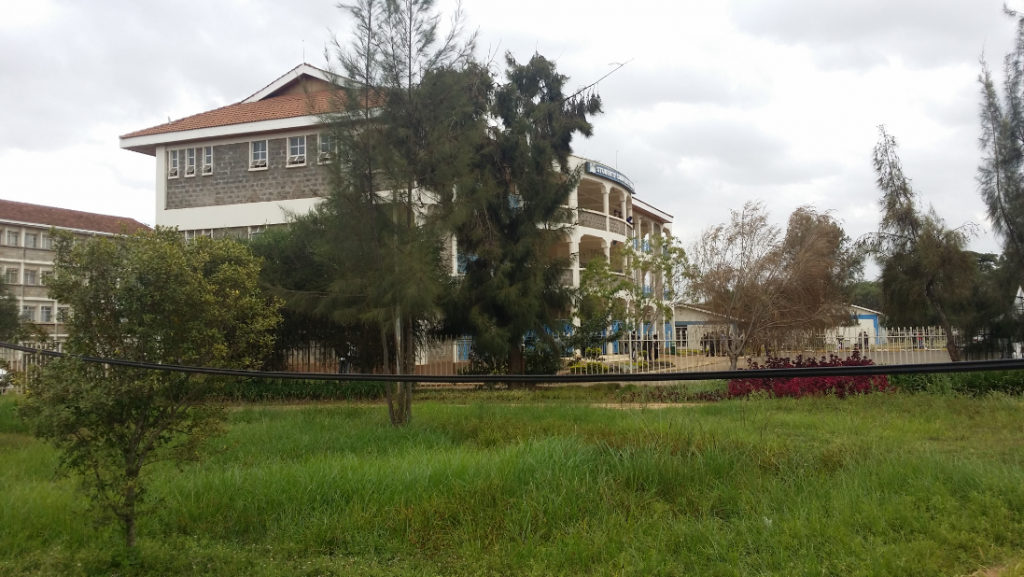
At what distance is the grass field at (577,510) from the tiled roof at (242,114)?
1803cm

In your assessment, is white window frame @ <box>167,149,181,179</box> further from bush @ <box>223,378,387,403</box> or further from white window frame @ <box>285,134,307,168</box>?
bush @ <box>223,378,387,403</box>

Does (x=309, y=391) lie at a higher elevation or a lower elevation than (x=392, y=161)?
lower

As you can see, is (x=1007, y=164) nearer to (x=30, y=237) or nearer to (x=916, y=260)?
(x=916, y=260)

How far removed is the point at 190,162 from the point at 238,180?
2111 mm

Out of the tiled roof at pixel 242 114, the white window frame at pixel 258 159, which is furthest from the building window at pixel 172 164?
the white window frame at pixel 258 159

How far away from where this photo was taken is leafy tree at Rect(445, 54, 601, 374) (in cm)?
1628

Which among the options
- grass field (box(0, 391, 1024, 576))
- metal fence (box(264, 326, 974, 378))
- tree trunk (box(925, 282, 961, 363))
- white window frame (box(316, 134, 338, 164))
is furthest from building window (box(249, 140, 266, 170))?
tree trunk (box(925, 282, 961, 363))

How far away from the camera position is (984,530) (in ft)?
15.4

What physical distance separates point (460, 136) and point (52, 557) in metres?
7.45

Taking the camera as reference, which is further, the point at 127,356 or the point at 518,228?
the point at 518,228

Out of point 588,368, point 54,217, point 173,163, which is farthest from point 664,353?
point 54,217

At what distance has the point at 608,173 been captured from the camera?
29.5 m

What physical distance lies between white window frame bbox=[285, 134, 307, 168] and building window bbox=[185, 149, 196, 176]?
360 cm

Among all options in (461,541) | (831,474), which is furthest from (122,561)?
(831,474)
